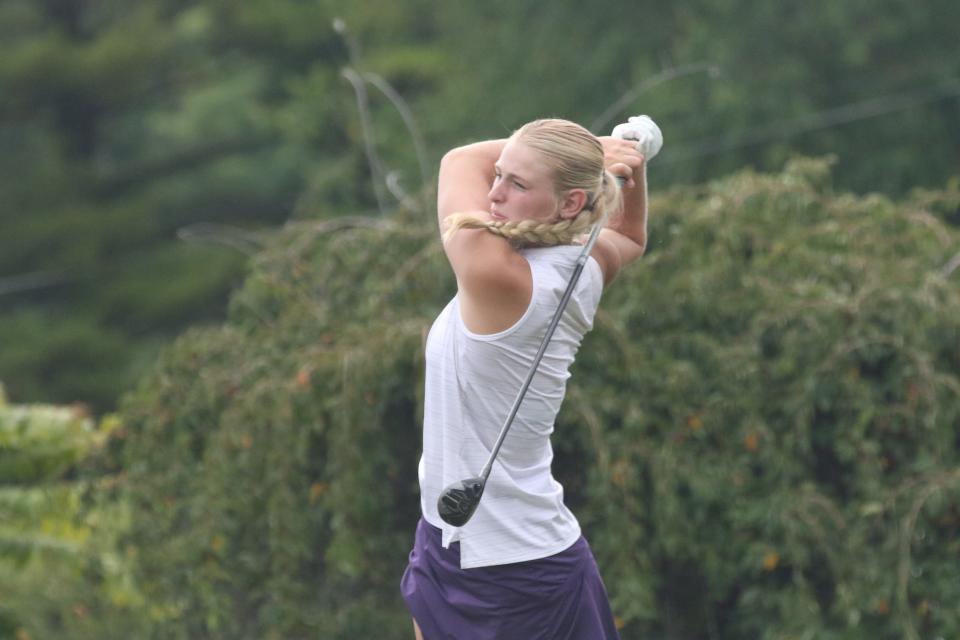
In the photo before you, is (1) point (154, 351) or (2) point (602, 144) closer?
(2) point (602, 144)

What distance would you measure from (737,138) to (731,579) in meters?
14.9

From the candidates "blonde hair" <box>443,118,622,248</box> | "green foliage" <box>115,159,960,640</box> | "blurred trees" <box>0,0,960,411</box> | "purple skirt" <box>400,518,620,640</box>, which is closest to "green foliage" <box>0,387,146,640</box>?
"green foliage" <box>115,159,960,640</box>

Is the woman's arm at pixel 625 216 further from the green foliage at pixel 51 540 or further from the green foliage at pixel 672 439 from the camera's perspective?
the green foliage at pixel 51 540

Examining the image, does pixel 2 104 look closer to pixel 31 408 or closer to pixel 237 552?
pixel 31 408

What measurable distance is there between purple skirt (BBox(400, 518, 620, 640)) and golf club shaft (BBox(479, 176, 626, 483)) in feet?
0.85

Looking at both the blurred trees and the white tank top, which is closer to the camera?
the white tank top

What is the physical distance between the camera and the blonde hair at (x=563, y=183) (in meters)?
2.99

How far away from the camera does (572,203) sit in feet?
10.0

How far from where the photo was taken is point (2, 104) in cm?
2275

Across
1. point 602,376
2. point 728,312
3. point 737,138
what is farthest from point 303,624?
point 737,138

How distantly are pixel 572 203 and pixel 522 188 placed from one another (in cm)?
11

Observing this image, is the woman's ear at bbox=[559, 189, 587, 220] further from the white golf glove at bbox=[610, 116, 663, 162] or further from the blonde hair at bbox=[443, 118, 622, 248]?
the white golf glove at bbox=[610, 116, 663, 162]

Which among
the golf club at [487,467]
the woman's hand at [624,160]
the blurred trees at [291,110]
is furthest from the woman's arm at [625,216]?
the blurred trees at [291,110]

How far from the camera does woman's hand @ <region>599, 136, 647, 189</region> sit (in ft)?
10.6
